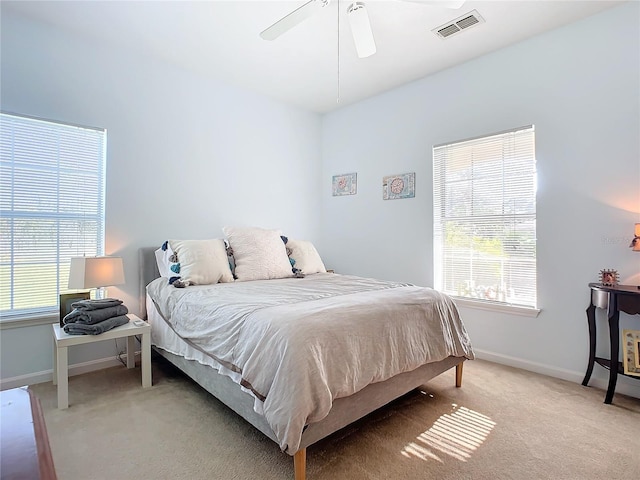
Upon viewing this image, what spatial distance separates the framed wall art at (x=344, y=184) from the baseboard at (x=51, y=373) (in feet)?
9.50

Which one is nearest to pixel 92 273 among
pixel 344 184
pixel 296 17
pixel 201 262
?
pixel 201 262

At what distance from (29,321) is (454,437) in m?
3.03

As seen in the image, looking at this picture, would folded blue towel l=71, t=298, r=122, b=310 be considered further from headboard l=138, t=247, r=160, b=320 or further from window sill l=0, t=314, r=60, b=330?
headboard l=138, t=247, r=160, b=320

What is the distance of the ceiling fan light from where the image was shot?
209cm

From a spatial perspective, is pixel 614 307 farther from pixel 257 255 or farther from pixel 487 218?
pixel 257 255

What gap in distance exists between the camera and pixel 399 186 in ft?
12.3

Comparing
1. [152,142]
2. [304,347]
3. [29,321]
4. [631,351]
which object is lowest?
[631,351]

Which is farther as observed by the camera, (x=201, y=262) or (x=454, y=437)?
(x=201, y=262)

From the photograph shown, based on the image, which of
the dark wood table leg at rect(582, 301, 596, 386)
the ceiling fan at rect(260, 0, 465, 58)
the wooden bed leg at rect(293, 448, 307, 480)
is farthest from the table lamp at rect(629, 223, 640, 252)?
the wooden bed leg at rect(293, 448, 307, 480)

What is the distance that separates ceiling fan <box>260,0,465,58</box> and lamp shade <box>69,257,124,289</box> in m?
1.96

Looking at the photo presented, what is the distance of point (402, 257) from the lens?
3711 millimetres

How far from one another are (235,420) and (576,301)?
8.77 ft

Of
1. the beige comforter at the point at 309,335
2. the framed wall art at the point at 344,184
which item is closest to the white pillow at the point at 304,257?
the beige comforter at the point at 309,335

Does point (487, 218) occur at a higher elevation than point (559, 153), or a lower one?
lower
